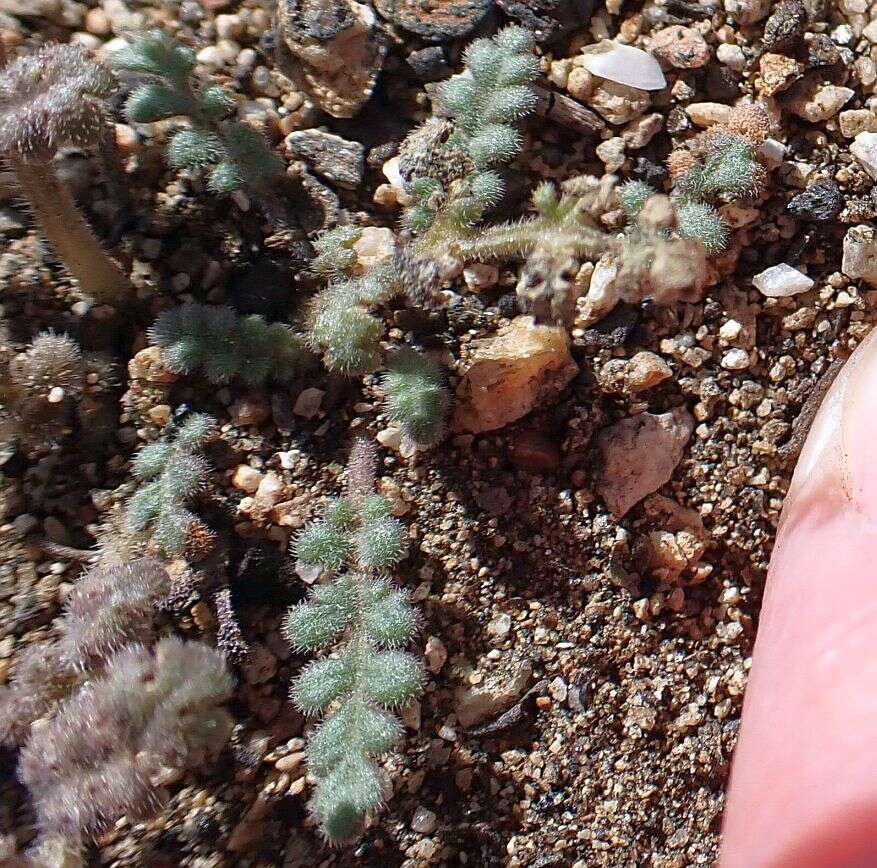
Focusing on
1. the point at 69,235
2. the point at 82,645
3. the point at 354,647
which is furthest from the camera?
the point at 69,235

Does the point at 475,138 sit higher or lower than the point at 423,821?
higher

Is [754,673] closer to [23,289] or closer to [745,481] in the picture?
[745,481]

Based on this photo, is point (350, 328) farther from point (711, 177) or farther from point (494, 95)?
point (711, 177)

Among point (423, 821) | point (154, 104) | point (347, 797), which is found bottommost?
point (423, 821)

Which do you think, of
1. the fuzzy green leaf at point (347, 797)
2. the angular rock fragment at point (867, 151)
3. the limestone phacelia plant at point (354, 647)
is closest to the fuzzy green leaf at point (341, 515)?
the limestone phacelia plant at point (354, 647)

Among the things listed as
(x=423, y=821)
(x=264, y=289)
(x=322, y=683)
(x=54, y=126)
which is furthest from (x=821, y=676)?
(x=54, y=126)

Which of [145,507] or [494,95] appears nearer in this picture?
[145,507]

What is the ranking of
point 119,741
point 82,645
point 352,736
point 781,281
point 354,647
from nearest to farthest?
point 119,741
point 82,645
point 352,736
point 354,647
point 781,281

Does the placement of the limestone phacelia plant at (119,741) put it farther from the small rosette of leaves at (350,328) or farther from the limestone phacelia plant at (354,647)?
the small rosette of leaves at (350,328)
